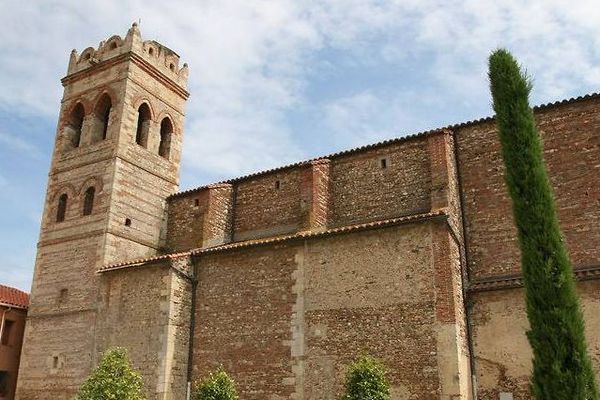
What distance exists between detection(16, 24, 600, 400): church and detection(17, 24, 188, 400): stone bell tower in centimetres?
6

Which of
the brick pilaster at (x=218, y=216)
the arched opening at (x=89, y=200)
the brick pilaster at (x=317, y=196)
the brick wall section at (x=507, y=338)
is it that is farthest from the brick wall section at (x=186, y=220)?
the brick wall section at (x=507, y=338)

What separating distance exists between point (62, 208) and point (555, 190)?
15.4 metres

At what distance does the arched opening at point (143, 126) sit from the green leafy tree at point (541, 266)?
13782 mm

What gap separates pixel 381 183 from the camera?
1623 cm

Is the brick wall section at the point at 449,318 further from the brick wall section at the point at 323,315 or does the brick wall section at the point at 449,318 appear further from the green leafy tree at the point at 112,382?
the green leafy tree at the point at 112,382

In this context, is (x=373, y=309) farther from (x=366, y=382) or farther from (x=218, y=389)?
(x=218, y=389)

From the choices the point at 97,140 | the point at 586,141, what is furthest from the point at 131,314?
the point at 586,141

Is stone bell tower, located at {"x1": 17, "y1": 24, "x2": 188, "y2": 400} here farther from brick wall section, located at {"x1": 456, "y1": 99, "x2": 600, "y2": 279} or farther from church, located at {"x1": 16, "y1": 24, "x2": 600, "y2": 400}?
brick wall section, located at {"x1": 456, "y1": 99, "x2": 600, "y2": 279}

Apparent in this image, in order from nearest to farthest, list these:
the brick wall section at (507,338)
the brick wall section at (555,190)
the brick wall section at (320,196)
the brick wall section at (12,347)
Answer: the brick wall section at (507,338)
the brick wall section at (555,190)
the brick wall section at (320,196)
the brick wall section at (12,347)

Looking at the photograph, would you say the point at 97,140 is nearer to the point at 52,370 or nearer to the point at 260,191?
the point at 260,191

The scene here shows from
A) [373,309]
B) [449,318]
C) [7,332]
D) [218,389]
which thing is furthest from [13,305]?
[449,318]

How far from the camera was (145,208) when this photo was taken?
64.1ft

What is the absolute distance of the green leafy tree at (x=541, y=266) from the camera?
8008 millimetres

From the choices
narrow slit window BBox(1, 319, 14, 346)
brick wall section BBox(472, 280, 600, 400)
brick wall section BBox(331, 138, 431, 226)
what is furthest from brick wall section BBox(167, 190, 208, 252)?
brick wall section BBox(472, 280, 600, 400)
